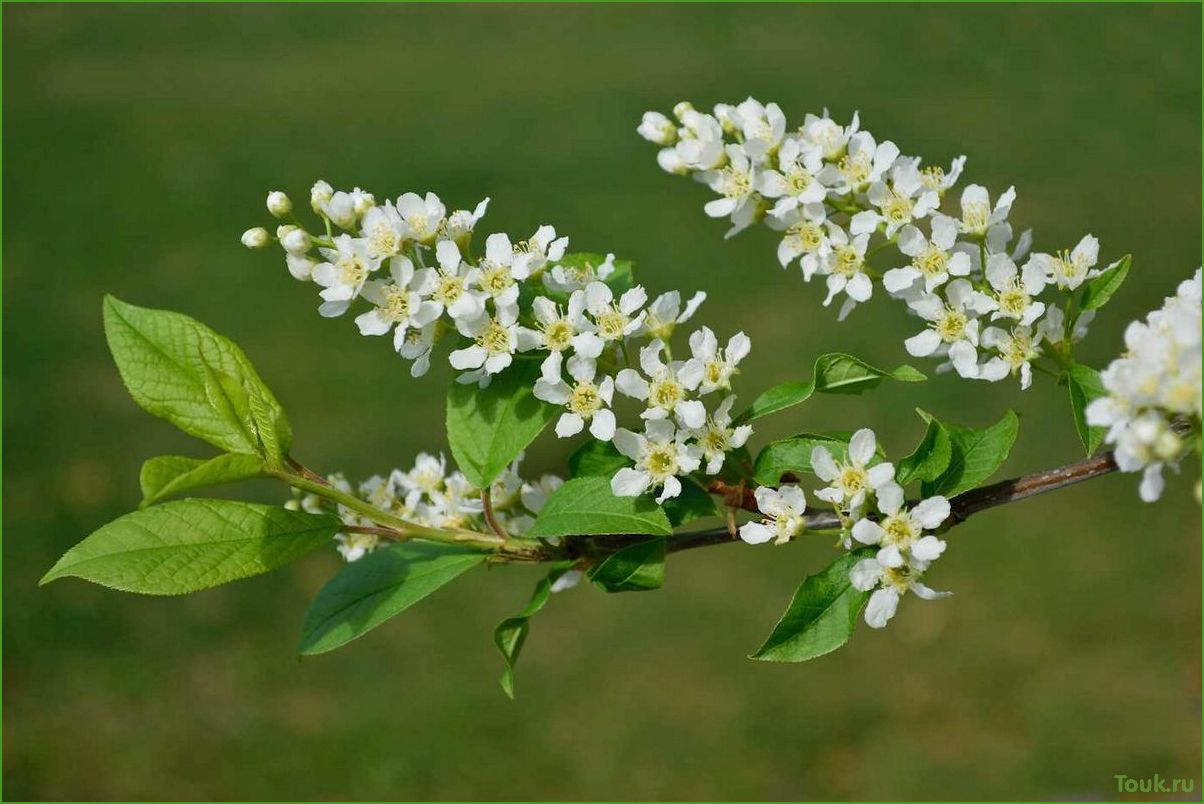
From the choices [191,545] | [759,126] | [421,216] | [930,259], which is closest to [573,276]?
[421,216]

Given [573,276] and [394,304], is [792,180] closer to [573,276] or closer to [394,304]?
[573,276]

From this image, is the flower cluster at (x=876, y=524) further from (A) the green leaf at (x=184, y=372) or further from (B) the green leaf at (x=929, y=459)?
(A) the green leaf at (x=184, y=372)

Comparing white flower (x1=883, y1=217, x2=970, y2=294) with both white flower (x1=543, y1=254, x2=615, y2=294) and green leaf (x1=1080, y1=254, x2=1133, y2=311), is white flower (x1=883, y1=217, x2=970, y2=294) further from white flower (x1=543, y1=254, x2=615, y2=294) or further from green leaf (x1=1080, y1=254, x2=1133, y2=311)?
white flower (x1=543, y1=254, x2=615, y2=294)

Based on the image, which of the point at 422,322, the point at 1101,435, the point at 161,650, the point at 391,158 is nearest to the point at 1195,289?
the point at 1101,435

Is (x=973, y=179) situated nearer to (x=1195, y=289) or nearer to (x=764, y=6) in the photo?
(x=764, y=6)

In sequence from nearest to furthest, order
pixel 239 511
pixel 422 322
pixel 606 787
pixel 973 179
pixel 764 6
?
1. pixel 422 322
2. pixel 239 511
3. pixel 606 787
4. pixel 973 179
5. pixel 764 6

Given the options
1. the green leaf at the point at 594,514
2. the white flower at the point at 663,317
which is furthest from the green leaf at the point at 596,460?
the white flower at the point at 663,317

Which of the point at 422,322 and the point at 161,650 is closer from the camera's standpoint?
the point at 422,322
